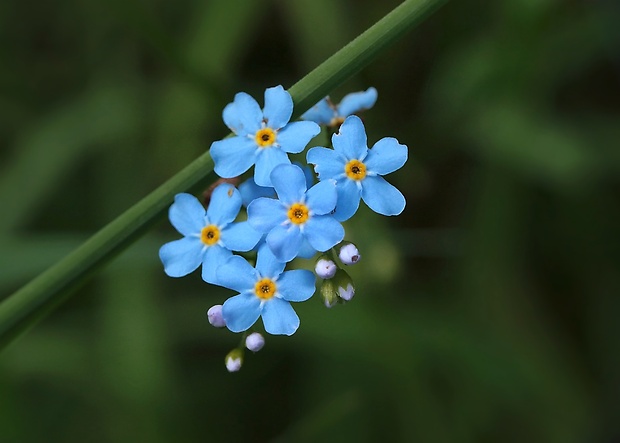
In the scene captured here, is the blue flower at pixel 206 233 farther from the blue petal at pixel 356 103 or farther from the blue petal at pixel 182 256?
the blue petal at pixel 356 103

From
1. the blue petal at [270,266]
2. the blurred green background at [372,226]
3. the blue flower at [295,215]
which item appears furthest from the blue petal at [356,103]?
the blurred green background at [372,226]

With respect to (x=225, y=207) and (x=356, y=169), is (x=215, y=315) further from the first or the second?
(x=356, y=169)

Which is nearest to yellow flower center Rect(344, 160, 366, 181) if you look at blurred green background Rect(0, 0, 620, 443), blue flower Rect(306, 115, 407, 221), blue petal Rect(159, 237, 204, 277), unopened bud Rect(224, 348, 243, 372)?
blue flower Rect(306, 115, 407, 221)

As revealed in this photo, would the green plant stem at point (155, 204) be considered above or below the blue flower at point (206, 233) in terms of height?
above

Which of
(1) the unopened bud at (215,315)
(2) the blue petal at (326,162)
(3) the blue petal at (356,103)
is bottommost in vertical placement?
(1) the unopened bud at (215,315)

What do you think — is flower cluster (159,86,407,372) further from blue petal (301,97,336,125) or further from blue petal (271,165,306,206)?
blue petal (301,97,336,125)

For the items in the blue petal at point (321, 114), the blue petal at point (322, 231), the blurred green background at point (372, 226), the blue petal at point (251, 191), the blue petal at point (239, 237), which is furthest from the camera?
the blurred green background at point (372, 226)

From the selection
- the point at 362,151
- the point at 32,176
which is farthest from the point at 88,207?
the point at 362,151

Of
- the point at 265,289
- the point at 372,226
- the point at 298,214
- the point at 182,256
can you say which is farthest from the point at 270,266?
the point at 372,226
